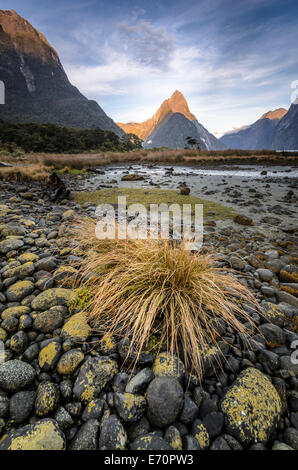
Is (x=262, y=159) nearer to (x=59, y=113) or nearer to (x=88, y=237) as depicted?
(x=88, y=237)

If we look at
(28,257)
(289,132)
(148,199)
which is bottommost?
(28,257)

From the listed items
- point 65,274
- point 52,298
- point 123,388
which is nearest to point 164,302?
point 123,388

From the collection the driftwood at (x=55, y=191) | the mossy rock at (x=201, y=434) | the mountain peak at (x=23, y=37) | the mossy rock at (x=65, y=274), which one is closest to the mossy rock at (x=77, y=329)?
the mossy rock at (x=65, y=274)

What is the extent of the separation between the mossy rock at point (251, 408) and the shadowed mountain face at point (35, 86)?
6786 cm

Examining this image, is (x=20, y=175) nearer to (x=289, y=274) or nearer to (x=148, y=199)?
(x=148, y=199)

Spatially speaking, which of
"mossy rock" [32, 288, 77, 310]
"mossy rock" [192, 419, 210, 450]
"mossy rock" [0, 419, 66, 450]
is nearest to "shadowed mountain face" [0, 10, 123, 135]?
"mossy rock" [32, 288, 77, 310]

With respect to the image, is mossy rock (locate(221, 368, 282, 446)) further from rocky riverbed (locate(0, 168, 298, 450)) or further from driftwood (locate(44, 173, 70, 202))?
driftwood (locate(44, 173, 70, 202))

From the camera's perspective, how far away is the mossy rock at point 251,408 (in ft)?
3.22

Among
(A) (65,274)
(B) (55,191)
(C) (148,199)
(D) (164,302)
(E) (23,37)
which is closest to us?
(D) (164,302)

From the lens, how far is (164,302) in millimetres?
1559

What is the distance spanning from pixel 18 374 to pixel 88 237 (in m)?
1.65

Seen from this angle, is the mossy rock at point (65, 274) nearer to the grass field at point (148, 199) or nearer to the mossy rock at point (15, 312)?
the mossy rock at point (15, 312)

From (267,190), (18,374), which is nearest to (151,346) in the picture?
(18,374)

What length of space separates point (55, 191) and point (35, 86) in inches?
3904
